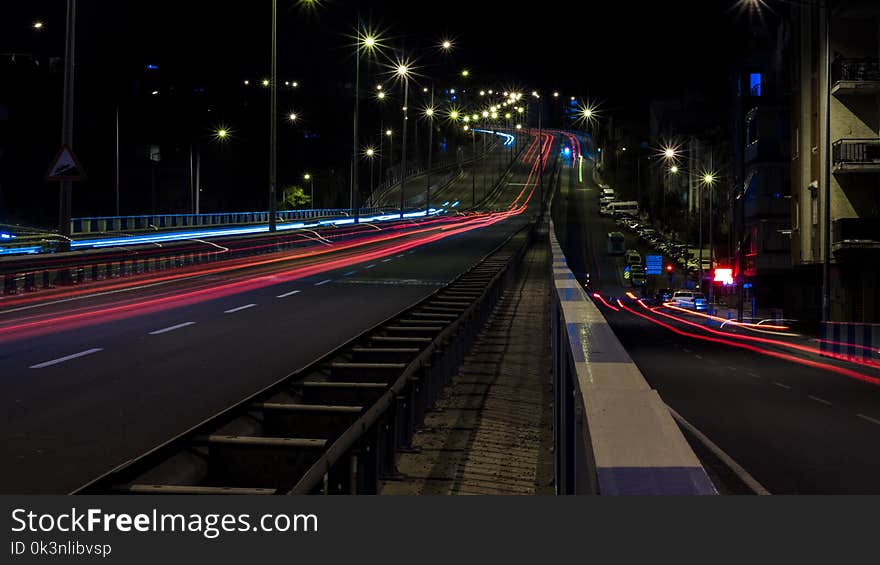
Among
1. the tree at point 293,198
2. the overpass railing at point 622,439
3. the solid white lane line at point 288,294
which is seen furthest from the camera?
the tree at point 293,198

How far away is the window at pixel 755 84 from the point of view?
8550 centimetres

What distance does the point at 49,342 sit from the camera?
20.8 metres

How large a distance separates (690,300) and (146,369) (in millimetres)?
69839

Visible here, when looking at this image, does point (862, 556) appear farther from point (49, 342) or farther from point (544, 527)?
point (49, 342)

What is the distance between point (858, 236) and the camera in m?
A: 50.8

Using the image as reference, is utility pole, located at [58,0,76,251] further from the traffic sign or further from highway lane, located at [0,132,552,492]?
the traffic sign

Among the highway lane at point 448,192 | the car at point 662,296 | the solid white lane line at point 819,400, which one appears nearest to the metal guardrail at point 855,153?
the solid white lane line at point 819,400

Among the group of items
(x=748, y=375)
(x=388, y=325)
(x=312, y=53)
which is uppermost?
(x=312, y=53)

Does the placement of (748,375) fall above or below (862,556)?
below

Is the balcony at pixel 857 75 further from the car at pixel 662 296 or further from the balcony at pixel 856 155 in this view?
the car at pixel 662 296

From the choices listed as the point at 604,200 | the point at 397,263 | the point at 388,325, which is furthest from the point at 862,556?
the point at 604,200

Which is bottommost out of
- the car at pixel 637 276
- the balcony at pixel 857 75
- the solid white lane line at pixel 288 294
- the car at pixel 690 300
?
the car at pixel 690 300

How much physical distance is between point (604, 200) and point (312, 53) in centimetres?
5312

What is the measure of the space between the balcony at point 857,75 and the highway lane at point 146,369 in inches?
967
